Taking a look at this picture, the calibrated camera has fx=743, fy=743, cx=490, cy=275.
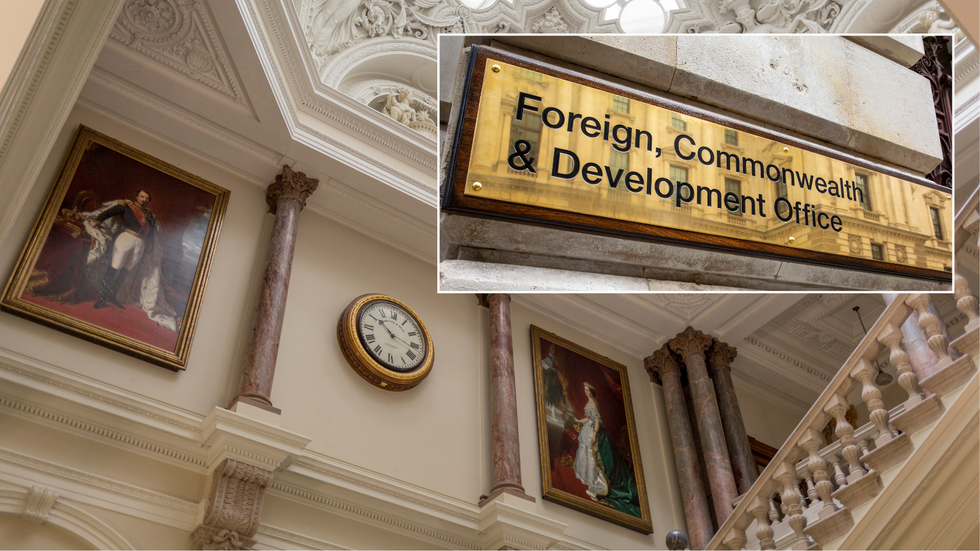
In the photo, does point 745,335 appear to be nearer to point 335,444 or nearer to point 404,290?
point 404,290

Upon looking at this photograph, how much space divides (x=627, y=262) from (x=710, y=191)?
19 centimetres

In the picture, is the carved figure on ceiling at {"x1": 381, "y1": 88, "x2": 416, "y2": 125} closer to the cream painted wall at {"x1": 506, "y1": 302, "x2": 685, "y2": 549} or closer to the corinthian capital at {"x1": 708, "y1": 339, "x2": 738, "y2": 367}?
the cream painted wall at {"x1": 506, "y1": 302, "x2": 685, "y2": 549}

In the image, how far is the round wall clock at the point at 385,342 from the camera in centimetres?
815

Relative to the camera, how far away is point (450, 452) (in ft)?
27.2

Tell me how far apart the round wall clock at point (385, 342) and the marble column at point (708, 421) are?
3892 millimetres

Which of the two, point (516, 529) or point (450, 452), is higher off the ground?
point (450, 452)

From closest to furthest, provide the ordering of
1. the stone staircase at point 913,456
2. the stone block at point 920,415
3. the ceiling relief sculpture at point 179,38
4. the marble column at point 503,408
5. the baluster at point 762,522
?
the stone staircase at point 913,456, the stone block at point 920,415, the baluster at point 762,522, the ceiling relief sculpture at point 179,38, the marble column at point 503,408

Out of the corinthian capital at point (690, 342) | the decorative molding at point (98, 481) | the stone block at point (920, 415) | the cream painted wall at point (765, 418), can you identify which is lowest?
the stone block at point (920, 415)

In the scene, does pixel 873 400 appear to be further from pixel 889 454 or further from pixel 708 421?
pixel 708 421

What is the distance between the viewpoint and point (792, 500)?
6.00 metres

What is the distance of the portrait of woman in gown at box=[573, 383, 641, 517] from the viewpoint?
9258 mm

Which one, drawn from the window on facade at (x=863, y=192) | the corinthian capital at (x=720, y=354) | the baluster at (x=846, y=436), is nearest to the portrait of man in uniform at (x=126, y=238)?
the baluster at (x=846, y=436)

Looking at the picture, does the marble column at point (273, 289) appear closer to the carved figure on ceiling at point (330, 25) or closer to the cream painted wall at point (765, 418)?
the carved figure on ceiling at point (330, 25)

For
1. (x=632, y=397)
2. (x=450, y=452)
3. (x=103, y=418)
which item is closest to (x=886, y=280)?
(x=103, y=418)
